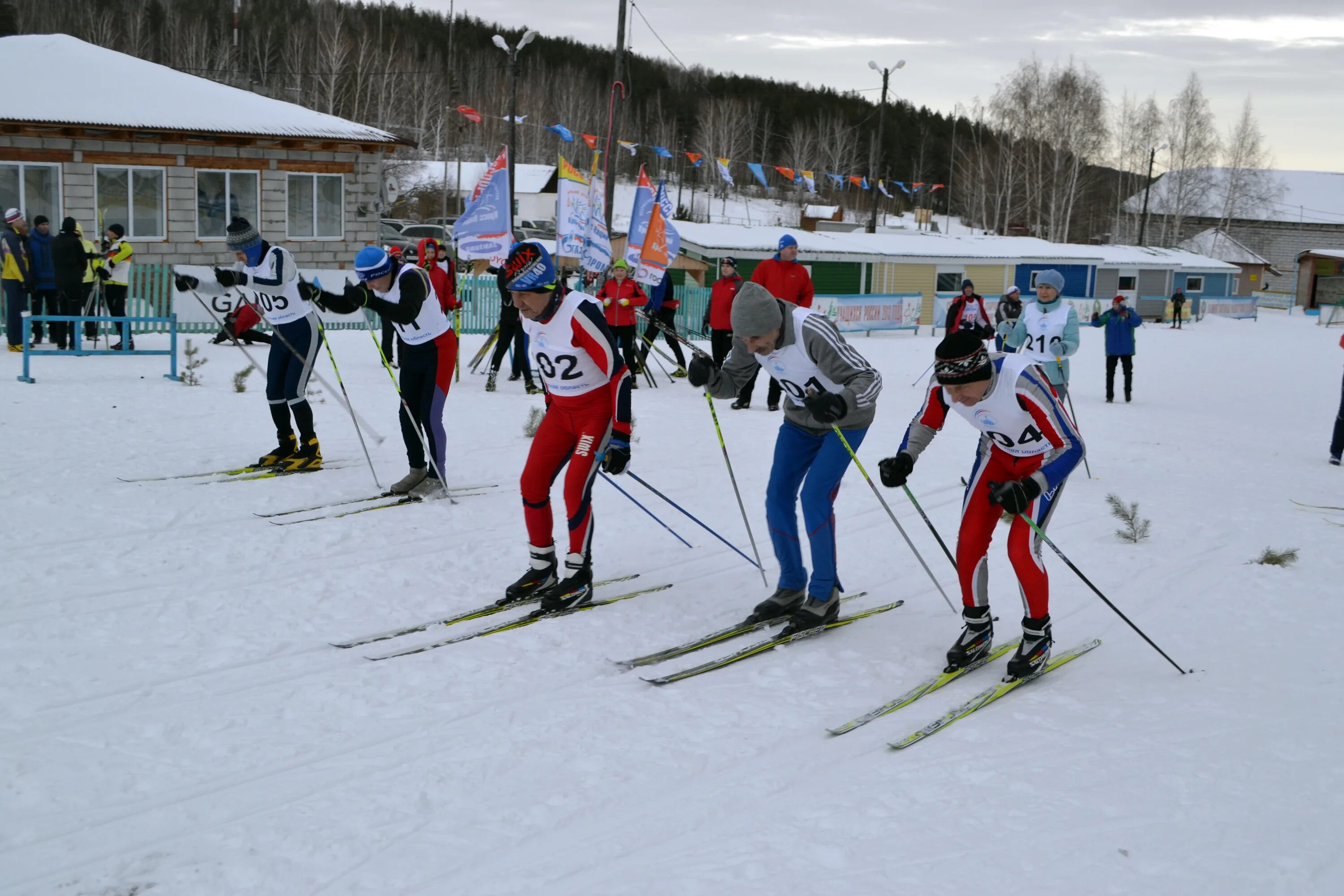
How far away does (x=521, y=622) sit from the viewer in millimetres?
5270

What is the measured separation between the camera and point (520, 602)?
5.54 m

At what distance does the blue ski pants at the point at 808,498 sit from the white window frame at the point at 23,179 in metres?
19.4

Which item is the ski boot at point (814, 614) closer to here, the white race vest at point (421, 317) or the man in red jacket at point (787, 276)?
the white race vest at point (421, 317)

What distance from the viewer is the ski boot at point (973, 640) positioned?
483cm

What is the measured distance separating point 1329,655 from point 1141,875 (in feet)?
8.85

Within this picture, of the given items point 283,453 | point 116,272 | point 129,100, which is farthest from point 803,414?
point 129,100

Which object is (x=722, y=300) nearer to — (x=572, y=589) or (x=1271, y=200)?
(x=572, y=589)

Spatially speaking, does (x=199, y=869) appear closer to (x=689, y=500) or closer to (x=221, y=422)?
(x=689, y=500)

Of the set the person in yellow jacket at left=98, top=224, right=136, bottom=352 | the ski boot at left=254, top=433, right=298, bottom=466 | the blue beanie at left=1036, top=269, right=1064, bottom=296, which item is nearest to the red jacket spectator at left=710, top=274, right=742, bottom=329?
the blue beanie at left=1036, top=269, right=1064, bottom=296

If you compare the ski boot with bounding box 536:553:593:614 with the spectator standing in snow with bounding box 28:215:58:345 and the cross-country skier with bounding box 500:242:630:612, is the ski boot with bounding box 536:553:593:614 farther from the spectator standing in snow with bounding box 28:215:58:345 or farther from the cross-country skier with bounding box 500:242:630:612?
the spectator standing in snow with bounding box 28:215:58:345

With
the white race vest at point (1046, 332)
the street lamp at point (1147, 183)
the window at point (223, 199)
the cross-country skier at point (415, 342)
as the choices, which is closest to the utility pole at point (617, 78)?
the window at point (223, 199)

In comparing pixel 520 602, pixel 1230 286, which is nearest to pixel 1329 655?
pixel 520 602

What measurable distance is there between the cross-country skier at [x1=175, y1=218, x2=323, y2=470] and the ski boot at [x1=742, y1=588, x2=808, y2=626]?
13.8 ft

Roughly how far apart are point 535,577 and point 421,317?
245cm
